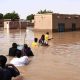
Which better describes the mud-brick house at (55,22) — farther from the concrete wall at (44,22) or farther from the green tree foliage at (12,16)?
the green tree foliage at (12,16)

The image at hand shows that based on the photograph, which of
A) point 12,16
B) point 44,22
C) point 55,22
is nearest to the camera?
point 55,22

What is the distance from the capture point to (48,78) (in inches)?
417

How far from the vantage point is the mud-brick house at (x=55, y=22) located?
48.8 m

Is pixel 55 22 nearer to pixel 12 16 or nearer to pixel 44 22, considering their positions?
pixel 44 22

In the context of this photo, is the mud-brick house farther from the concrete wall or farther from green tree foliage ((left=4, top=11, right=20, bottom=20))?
green tree foliage ((left=4, top=11, right=20, bottom=20))

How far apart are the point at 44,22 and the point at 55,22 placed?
1.93m

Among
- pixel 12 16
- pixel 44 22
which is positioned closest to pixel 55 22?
pixel 44 22

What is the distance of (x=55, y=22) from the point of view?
49.4 meters

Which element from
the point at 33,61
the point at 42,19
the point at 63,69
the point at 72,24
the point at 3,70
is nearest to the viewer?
the point at 3,70

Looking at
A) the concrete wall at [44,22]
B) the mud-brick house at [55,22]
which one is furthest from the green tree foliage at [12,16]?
the concrete wall at [44,22]

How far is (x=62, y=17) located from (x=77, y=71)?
39342 mm

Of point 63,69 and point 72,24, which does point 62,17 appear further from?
point 63,69

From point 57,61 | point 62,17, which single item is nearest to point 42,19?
point 62,17

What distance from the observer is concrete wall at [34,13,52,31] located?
4904 centimetres
